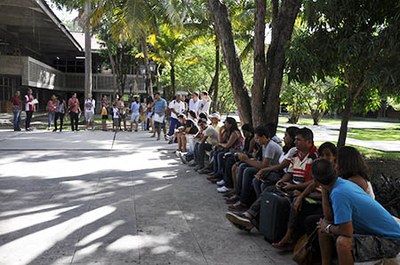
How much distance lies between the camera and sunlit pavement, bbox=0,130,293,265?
14.2 feet

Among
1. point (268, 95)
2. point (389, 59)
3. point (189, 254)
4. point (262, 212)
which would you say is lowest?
point (189, 254)

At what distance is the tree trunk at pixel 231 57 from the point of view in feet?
29.6

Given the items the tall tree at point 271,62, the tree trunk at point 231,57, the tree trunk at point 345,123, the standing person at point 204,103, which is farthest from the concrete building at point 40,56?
the tree trunk at point 345,123

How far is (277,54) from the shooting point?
8.44m

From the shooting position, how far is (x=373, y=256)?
326 cm

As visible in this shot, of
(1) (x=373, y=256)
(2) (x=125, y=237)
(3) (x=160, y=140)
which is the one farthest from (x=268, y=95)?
(3) (x=160, y=140)

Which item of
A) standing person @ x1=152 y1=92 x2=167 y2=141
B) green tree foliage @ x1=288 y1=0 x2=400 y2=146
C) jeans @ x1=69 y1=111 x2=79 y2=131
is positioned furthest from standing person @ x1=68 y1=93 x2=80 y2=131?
green tree foliage @ x1=288 y1=0 x2=400 y2=146

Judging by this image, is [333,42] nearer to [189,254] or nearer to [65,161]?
[189,254]

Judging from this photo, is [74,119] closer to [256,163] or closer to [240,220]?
[256,163]

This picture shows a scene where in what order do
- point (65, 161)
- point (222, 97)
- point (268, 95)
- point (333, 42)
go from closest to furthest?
point (333, 42) → point (268, 95) → point (65, 161) → point (222, 97)

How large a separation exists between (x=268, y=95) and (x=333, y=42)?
5.91 feet

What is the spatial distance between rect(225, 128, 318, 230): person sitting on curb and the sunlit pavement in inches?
8.9

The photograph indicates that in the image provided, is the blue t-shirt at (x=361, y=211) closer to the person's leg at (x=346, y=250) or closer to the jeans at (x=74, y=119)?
the person's leg at (x=346, y=250)

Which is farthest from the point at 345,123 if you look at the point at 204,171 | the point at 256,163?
the point at 256,163
